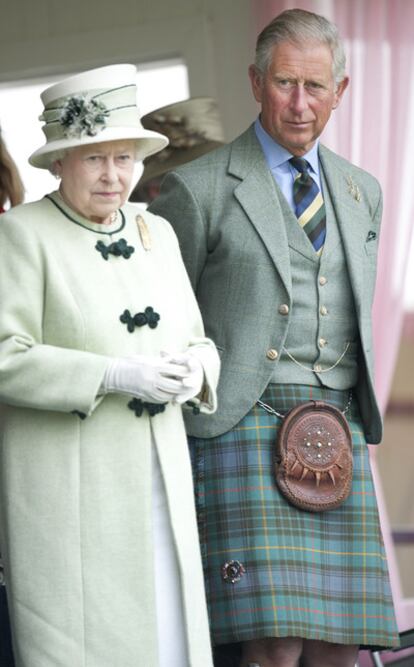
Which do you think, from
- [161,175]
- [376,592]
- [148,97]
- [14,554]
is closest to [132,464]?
[14,554]

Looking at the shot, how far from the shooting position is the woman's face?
3.21m

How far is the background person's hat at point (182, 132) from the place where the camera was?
5070mm

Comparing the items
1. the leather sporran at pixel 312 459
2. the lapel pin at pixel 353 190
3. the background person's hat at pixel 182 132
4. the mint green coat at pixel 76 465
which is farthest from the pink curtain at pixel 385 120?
the mint green coat at pixel 76 465

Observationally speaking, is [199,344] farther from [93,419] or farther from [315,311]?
[315,311]

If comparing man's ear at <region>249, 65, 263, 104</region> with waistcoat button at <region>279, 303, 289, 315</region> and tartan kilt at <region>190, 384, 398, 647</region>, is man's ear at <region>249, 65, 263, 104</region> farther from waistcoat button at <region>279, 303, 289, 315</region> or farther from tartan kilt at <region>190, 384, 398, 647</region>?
tartan kilt at <region>190, 384, 398, 647</region>

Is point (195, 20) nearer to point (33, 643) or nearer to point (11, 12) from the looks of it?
point (11, 12)

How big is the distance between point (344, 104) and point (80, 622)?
3475 millimetres

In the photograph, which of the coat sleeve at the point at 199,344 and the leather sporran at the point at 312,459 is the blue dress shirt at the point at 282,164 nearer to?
the coat sleeve at the point at 199,344

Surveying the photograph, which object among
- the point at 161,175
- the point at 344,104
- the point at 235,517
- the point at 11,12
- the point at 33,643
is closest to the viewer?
the point at 33,643

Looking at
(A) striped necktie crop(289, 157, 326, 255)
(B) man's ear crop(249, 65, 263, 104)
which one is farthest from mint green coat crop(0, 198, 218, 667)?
(B) man's ear crop(249, 65, 263, 104)

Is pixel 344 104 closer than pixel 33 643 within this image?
No

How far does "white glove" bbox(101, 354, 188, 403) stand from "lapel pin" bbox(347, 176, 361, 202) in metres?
1.02

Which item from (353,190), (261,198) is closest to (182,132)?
(353,190)

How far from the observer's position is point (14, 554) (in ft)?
10.3
